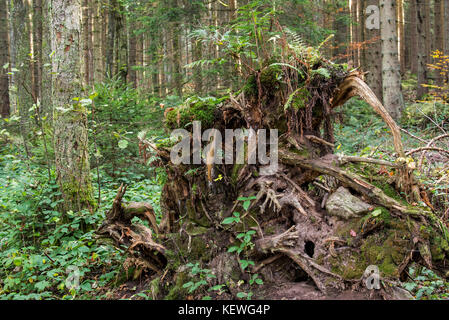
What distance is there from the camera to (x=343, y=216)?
3.49m

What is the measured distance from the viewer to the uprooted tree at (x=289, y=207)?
3.20 meters

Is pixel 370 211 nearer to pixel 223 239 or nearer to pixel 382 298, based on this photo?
pixel 382 298

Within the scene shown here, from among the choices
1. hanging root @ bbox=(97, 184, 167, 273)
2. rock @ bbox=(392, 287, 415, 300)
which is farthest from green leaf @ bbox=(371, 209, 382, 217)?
hanging root @ bbox=(97, 184, 167, 273)

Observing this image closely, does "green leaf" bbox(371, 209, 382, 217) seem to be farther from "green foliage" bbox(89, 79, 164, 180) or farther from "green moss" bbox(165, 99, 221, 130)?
"green foliage" bbox(89, 79, 164, 180)

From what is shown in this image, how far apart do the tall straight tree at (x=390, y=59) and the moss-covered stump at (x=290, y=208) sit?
8.17 m

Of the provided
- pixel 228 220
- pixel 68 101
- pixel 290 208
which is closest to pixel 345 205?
pixel 290 208

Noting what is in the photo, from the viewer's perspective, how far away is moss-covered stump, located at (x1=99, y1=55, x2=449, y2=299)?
3.19 m

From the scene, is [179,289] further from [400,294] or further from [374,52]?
[374,52]

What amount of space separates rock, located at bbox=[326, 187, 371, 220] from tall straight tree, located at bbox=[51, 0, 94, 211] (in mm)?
3865

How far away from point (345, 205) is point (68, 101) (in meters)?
4.36

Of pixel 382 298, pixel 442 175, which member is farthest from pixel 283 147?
pixel 442 175

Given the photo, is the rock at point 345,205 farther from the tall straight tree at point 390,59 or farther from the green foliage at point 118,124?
the tall straight tree at point 390,59

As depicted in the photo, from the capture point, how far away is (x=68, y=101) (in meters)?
5.01

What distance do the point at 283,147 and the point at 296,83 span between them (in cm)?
78
